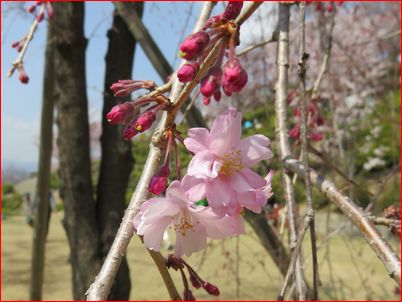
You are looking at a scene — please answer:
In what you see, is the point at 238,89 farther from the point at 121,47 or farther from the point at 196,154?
the point at 121,47

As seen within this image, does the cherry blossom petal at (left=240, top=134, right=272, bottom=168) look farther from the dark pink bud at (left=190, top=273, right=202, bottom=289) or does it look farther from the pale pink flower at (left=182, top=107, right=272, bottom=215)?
the dark pink bud at (left=190, top=273, right=202, bottom=289)

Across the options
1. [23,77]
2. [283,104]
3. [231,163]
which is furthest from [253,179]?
[23,77]

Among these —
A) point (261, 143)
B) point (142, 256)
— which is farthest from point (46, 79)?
point (142, 256)

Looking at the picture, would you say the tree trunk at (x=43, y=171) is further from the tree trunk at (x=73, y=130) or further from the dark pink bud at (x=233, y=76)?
the dark pink bud at (x=233, y=76)

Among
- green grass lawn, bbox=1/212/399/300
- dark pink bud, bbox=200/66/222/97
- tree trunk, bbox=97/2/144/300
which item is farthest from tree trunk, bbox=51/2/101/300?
dark pink bud, bbox=200/66/222/97

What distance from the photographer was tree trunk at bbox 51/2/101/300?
2447 mm

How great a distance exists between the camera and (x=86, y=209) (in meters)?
2.47

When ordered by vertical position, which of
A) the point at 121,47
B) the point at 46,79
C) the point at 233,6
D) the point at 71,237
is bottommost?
the point at 71,237

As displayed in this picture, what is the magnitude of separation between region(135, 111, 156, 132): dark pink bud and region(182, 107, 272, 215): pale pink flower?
38mm

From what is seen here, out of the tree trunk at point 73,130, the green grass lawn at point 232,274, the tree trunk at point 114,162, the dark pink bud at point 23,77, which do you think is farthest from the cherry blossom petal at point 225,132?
the green grass lawn at point 232,274

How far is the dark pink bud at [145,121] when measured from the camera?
17.8 inches

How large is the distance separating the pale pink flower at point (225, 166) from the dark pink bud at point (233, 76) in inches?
2.3

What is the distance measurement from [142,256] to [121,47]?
96.0 inches

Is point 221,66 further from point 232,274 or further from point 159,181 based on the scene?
point 232,274
